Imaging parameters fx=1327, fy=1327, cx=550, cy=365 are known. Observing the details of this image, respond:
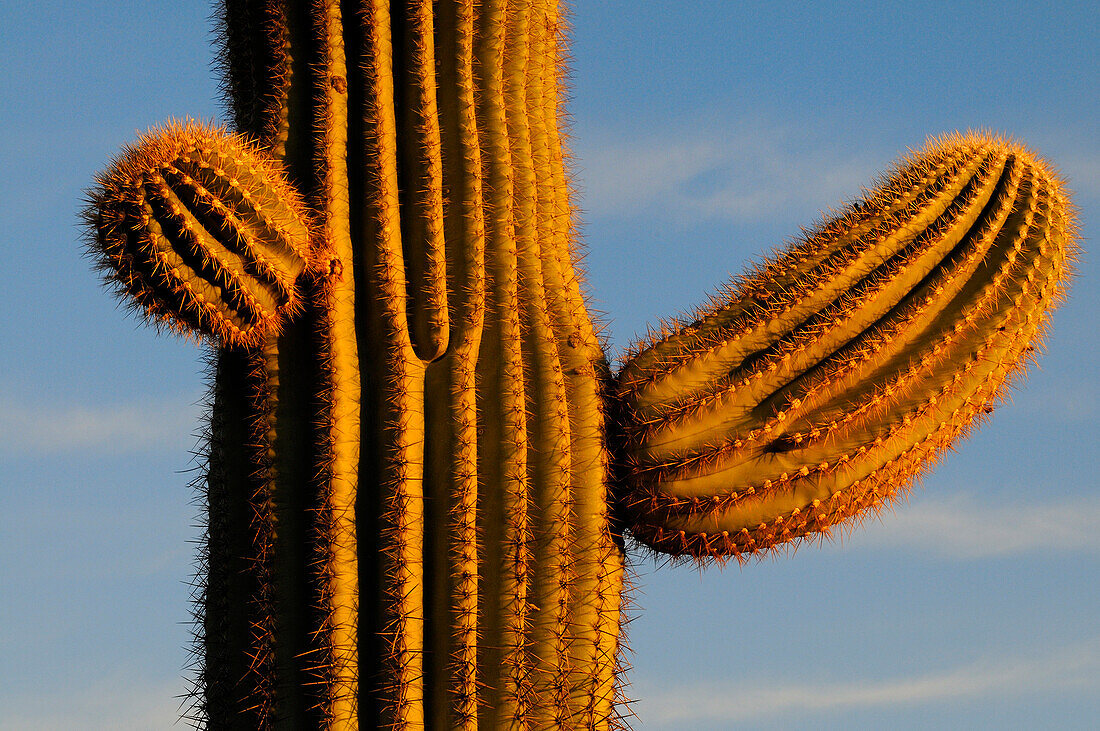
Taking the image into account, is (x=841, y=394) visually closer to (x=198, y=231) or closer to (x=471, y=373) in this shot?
(x=471, y=373)

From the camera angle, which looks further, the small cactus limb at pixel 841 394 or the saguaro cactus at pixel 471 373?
the small cactus limb at pixel 841 394

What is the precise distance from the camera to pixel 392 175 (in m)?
4.31

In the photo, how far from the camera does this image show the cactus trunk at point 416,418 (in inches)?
154

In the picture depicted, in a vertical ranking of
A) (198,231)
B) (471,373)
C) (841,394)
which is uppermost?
(198,231)

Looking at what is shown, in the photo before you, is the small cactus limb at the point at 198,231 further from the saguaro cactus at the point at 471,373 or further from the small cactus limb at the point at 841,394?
the small cactus limb at the point at 841,394

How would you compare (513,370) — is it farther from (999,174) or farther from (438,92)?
(999,174)

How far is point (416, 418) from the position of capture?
13.4 feet

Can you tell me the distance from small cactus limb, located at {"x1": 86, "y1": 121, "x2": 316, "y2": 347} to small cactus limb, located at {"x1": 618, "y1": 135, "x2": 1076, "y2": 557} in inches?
46.2

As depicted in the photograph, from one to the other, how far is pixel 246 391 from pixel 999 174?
2.56 metres

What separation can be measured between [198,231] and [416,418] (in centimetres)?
Answer: 85

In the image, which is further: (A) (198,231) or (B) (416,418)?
(B) (416,418)

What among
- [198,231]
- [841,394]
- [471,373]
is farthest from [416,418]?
[841,394]

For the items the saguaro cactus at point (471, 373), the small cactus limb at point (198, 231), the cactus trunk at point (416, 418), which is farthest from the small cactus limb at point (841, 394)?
the small cactus limb at point (198, 231)

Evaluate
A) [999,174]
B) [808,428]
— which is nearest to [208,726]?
[808,428]
